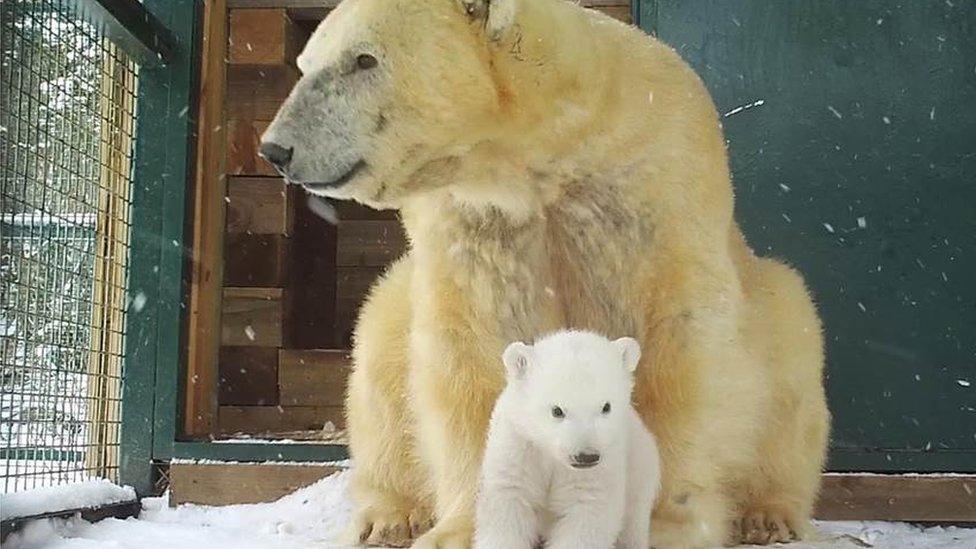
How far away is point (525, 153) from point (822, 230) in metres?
1.70

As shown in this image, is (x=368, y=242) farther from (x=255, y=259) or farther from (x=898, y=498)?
(x=898, y=498)

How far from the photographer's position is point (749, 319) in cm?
251

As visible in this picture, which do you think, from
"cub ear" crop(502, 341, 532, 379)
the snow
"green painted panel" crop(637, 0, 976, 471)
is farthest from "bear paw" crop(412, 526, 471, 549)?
"green painted panel" crop(637, 0, 976, 471)

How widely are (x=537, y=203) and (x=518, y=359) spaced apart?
569 millimetres

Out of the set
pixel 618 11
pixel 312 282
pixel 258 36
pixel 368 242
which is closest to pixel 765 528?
pixel 618 11

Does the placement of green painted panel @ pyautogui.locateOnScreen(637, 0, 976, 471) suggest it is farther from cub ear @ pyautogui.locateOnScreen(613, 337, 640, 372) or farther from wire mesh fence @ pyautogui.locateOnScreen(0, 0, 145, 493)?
cub ear @ pyautogui.locateOnScreen(613, 337, 640, 372)

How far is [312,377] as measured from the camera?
477 cm

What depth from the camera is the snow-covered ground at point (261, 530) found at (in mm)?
2572

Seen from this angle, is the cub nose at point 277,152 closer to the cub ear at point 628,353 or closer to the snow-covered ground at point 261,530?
the cub ear at point 628,353

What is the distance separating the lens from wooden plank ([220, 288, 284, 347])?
4.71 metres

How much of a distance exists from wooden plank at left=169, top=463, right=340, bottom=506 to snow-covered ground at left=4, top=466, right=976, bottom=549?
0.24ft

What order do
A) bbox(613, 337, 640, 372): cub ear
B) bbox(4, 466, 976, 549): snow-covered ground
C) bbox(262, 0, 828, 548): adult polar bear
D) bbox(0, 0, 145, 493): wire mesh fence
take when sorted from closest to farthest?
1. bbox(613, 337, 640, 372): cub ear
2. bbox(262, 0, 828, 548): adult polar bear
3. bbox(4, 466, 976, 549): snow-covered ground
4. bbox(0, 0, 145, 493): wire mesh fence

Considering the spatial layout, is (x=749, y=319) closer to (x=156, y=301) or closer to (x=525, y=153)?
(x=525, y=153)

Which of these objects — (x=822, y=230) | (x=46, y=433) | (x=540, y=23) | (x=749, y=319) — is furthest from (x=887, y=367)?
(x=46, y=433)
